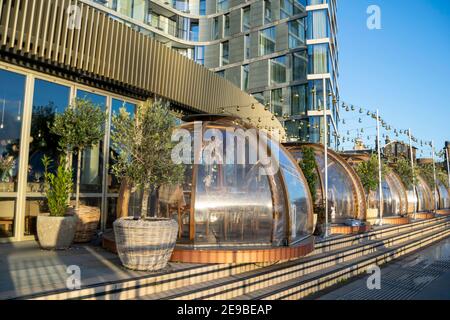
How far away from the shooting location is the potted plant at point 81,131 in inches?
335

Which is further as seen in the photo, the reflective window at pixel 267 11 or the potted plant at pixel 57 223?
the reflective window at pixel 267 11

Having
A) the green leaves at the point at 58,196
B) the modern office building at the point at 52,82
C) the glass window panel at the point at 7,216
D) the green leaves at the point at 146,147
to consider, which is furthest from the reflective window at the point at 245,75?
the green leaves at the point at 146,147

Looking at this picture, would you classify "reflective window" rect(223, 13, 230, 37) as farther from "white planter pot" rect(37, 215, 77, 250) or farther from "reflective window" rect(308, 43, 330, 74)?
"white planter pot" rect(37, 215, 77, 250)

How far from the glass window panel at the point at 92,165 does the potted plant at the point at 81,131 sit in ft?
4.83

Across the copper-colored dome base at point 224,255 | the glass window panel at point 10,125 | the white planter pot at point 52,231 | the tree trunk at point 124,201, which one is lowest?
the copper-colored dome base at point 224,255

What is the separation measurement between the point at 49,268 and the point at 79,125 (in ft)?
12.6

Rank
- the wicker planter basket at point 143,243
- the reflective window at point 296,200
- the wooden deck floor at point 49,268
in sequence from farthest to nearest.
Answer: the reflective window at point 296,200, the wicker planter basket at point 143,243, the wooden deck floor at point 49,268

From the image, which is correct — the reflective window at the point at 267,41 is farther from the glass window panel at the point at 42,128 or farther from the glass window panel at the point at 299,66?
the glass window panel at the point at 42,128

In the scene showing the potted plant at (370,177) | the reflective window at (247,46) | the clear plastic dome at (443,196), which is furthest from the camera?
the reflective window at (247,46)

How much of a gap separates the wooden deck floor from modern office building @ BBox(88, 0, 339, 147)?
2595 cm

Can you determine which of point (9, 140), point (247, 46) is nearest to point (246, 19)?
point (247, 46)

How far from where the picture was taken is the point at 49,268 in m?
5.79

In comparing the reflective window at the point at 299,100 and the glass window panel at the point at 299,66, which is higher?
the glass window panel at the point at 299,66

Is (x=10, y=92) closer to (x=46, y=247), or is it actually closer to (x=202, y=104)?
(x=46, y=247)
